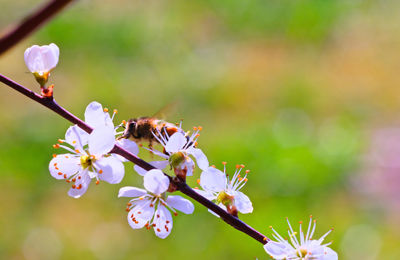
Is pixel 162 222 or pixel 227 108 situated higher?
pixel 227 108

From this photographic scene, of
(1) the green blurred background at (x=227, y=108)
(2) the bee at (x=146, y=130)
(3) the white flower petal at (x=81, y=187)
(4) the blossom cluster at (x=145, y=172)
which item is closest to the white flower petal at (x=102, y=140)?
(4) the blossom cluster at (x=145, y=172)

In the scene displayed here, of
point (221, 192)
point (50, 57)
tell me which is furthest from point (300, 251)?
point (50, 57)

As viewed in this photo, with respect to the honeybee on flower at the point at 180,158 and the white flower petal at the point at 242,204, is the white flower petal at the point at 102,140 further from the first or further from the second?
the white flower petal at the point at 242,204

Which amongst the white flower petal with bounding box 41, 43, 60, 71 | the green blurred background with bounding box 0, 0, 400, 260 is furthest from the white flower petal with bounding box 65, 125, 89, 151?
the green blurred background with bounding box 0, 0, 400, 260

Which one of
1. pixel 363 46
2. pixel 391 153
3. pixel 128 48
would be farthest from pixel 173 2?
pixel 391 153

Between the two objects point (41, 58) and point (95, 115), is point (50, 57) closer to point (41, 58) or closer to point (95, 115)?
point (41, 58)
